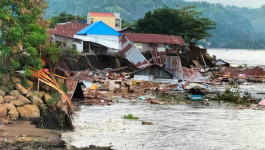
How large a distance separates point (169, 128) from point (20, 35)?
7.15 m

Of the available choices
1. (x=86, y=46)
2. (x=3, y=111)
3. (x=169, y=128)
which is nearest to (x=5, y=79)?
(x=3, y=111)

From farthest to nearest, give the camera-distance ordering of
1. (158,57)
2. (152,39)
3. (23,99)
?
(152,39) < (158,57) < (23,99)

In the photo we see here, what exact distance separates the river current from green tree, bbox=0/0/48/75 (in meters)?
2.81

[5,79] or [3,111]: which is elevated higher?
[5,79]

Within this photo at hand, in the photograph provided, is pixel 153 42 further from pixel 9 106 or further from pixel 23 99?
pixel 9 106

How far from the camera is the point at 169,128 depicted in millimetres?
19031

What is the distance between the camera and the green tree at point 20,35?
50.0 ft

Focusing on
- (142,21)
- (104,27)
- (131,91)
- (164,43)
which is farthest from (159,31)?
(131,91)

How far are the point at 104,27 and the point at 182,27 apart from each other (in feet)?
62.7

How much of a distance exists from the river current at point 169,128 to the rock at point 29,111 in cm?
114

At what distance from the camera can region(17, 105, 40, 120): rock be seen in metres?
15.1

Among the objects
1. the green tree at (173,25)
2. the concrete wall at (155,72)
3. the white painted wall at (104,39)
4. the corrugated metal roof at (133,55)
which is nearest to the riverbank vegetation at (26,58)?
the concrete wall at (155,72)

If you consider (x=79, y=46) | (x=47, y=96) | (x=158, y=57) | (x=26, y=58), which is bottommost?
(x=47, y=96)

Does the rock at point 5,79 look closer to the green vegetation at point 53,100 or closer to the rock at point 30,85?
the rock at point 30,85
